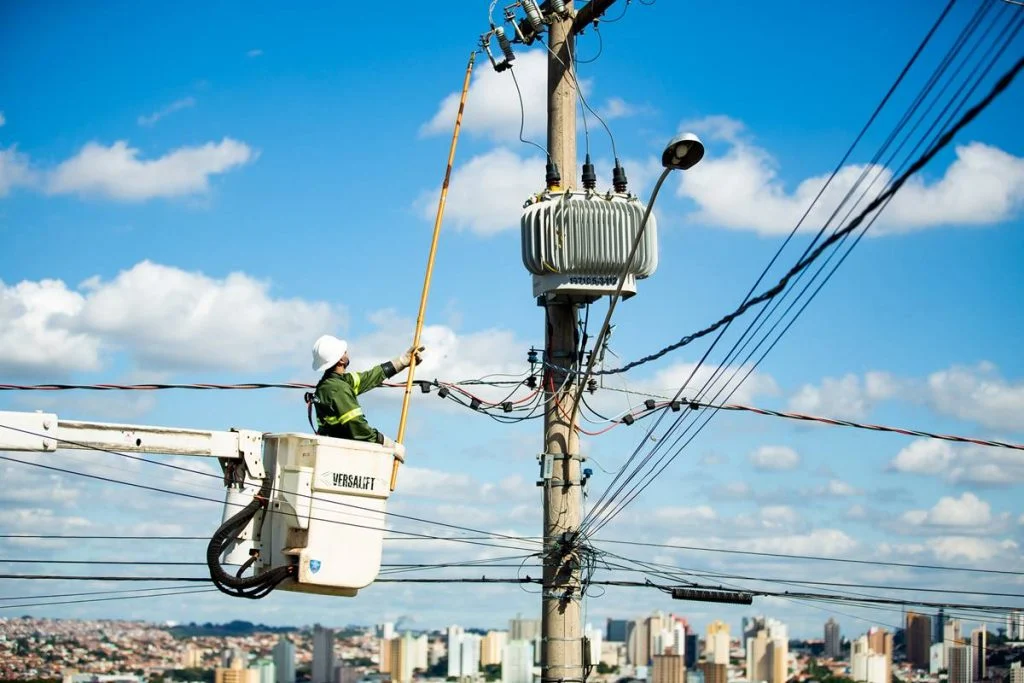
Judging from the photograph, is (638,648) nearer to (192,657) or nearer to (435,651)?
(435,651)

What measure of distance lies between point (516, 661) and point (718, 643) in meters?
63.6

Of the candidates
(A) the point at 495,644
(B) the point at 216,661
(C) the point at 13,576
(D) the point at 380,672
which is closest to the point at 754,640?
(D) the point at 380,672

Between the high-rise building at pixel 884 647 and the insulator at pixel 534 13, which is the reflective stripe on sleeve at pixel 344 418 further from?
the high-rise building at pixel 884 647

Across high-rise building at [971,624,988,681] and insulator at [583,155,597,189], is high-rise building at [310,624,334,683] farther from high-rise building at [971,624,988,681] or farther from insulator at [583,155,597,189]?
insulator at [583,155,597,189]

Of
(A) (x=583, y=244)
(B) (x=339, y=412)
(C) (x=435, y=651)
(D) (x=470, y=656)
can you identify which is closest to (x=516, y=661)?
(D) (x=470, y=656)

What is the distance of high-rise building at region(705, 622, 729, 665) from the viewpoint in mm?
94125

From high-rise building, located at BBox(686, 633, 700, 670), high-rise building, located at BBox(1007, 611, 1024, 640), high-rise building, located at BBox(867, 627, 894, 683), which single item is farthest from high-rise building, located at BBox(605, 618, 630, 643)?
high-rise building, located at BBox(1007, 611, 1024, 640)

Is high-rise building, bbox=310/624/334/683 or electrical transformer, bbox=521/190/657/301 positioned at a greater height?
electrical transformer, bbox=521/190/657/301

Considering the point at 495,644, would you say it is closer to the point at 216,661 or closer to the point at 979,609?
the point at 979,609

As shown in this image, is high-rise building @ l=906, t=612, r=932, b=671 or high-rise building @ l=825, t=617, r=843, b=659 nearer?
high-rise building @ l=906, t=612, r=932, b=671

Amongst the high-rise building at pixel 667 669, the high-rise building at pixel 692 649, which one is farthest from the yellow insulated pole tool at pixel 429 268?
the high-rise building at pixel 692 649

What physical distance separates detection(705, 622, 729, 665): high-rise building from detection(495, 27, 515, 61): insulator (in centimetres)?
8092

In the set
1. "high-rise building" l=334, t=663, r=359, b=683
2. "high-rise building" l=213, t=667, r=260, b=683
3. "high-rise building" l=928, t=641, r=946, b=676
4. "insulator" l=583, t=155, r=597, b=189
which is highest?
"insulator" l=583, t=155, r=597, b=189

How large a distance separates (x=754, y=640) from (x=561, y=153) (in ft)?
226
